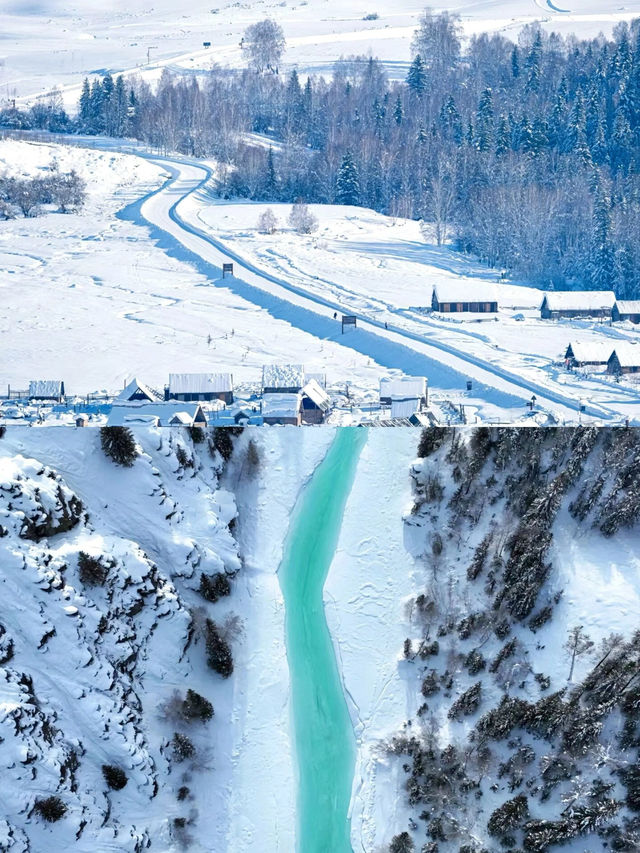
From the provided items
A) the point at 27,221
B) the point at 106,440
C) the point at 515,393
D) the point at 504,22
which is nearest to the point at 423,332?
the point at 515,393

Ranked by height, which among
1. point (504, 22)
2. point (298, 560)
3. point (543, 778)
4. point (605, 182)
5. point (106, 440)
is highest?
point (504, 22)

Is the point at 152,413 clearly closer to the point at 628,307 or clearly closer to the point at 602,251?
the point at 628,307

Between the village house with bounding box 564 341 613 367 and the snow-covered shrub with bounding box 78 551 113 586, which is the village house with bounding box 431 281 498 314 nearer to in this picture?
the village house with bounding box 564 341 613 367

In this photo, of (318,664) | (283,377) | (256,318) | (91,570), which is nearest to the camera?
(91,570)

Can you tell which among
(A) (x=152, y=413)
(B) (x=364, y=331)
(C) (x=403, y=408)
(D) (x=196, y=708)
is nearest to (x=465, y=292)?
(B) (x=364, y=331)

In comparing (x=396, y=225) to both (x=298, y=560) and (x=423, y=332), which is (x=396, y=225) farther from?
(x=298, y=560)

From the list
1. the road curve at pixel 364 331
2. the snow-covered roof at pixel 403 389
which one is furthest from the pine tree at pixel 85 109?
the snow-covered roof at pixel 403 389
